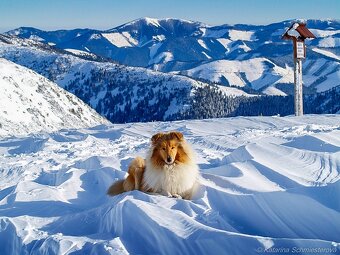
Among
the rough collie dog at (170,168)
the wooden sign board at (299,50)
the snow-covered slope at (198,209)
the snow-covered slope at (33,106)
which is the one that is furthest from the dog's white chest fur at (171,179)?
the snow-covered slope at (33,106)

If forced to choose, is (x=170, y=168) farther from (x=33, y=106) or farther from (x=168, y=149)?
(x=33, y=106)

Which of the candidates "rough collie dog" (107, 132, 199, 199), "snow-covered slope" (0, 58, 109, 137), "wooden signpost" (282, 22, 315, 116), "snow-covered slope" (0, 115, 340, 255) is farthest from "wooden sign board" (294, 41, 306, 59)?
"snow-covered slope" (0, 58, 109, 137)

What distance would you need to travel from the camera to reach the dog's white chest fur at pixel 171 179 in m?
7.66

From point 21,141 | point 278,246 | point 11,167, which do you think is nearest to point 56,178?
point 11,167

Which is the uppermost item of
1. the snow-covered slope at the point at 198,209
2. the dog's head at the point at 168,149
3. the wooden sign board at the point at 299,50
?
the wooden sign board at the point at 299,50

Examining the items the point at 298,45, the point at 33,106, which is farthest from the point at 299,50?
the point at 33,106

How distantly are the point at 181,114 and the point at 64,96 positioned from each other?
113149mm

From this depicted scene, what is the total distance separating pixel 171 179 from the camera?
25.1 feet

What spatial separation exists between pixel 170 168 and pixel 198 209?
3.13ft

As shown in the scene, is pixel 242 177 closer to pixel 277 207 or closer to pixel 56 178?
pixel 277 207

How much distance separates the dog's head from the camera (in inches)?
294

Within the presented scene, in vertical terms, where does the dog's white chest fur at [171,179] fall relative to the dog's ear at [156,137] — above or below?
below

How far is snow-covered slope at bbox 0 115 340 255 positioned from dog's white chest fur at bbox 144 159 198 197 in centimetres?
30

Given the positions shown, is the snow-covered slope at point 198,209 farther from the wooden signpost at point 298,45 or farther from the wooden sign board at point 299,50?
the wooden sign board at point 299,50
